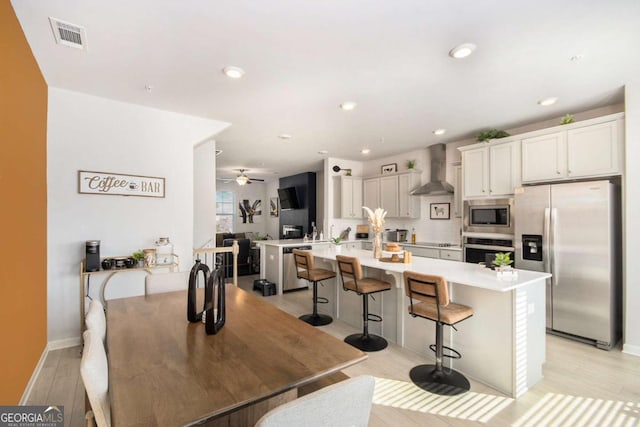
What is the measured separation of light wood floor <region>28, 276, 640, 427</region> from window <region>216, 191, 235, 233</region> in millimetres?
6987

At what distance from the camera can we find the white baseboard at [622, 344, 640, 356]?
9.34 ft

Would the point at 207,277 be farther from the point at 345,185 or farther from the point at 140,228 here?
the point at 345,185

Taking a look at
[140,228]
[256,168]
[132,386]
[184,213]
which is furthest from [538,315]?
[256,168]

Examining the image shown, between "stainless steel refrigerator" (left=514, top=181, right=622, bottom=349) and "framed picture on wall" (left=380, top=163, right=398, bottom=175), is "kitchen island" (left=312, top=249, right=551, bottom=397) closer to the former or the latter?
"stainless steel refrigerator" (left=514, top=181, right=622, bottom=349)

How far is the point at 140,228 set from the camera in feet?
11.2

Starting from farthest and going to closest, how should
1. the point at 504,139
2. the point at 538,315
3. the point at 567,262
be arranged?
the point at 504,139 → the point at 567,262 → the point at 538,315

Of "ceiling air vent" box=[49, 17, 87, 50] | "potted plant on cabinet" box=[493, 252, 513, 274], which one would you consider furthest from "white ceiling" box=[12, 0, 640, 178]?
"potted plant on cabinet" box=[493, 252, 513, 274]

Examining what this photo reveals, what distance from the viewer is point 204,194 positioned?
4.84 metres

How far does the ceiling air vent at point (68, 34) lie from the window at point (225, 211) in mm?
7781

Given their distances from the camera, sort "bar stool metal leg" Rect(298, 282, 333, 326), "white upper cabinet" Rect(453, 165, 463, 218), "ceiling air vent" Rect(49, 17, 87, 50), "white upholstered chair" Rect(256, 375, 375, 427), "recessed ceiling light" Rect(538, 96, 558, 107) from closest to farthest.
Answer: "white upholstered chair" Rect(256, 375, 375, 427) < "ceiling air vent" Rect(49, 17, 87, 50) < "recessed ceiling light" Rect(538, 96, 558, 107) < "bar stool metal leg" Rect(298, 282, 333, 326) < "white upper cabinet" Rect(453, 165, 463, 218)

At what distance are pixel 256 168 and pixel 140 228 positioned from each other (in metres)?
4.42

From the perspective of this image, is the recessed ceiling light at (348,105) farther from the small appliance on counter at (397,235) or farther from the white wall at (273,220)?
the white wall at (273,220)

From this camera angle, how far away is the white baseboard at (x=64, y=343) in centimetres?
298

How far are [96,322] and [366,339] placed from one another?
250cm
